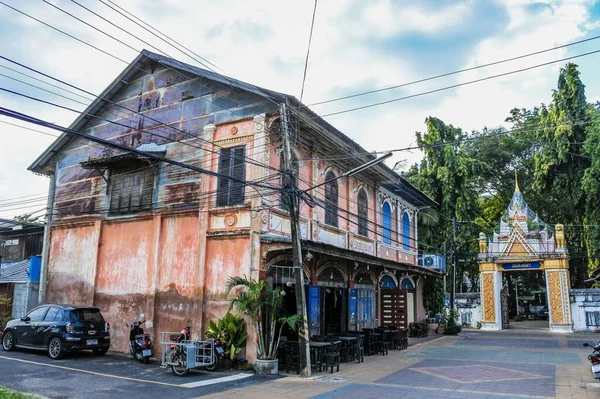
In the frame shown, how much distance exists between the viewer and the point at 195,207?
14.4 m

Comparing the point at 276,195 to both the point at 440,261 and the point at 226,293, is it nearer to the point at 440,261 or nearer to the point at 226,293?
the point at 226,293

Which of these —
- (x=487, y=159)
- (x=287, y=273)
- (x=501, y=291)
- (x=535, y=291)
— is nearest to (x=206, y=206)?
(x=287, y=273)

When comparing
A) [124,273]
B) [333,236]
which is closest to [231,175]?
[333,236]

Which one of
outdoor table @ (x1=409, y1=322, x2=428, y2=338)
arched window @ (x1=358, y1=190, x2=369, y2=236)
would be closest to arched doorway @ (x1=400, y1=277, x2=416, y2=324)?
outdoor table @ (x1=409, y1=322, x2=428, y2=338)

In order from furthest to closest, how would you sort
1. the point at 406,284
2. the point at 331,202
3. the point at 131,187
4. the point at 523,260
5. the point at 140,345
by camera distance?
the point at 523,260
the point at 406,284
the point at 331,202
the point at 131,187
the point at 140,345

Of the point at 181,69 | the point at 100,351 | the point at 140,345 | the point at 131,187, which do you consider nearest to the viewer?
the point at 140,345

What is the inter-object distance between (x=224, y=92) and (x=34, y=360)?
933 cm

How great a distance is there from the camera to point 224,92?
48.2 ft

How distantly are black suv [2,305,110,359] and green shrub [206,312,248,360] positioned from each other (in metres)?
3.80

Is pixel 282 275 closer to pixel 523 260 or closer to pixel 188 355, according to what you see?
pixel 188 355

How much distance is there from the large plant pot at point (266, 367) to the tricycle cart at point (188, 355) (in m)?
1.12

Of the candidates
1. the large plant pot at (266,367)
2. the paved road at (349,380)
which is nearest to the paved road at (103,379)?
the paved road at (349,380)

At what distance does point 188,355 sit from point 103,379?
6.19ft

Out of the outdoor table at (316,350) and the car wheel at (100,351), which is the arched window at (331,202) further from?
the car wheel at (100,351)
